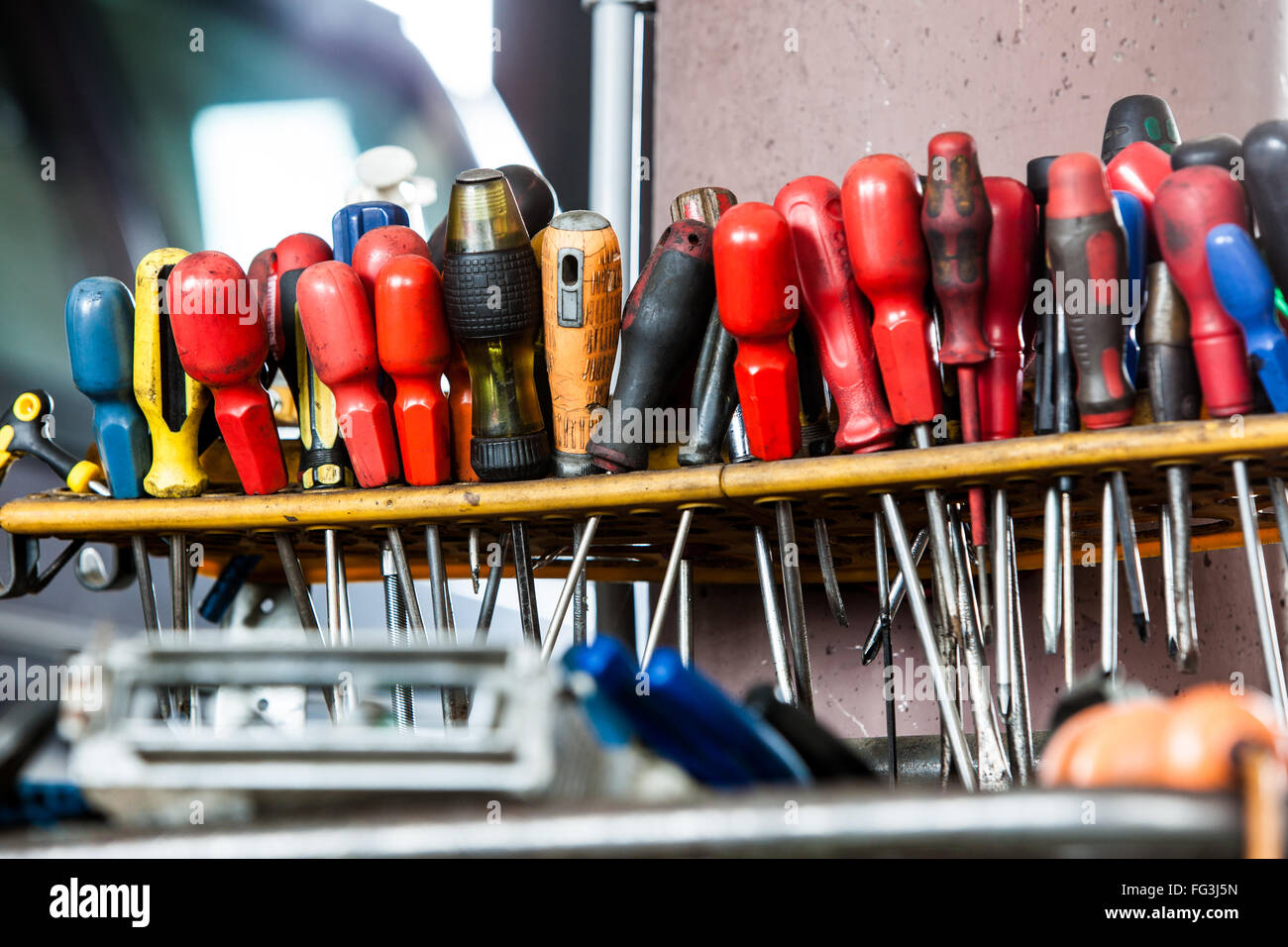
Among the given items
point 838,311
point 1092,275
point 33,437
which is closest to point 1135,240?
point 1092,275

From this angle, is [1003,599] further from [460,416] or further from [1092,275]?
[460,416]

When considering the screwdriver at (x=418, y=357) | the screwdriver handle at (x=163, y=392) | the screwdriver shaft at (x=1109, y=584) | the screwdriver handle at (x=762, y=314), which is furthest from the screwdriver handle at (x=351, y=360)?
the screwdriver shaft at (x=1109, y=584)

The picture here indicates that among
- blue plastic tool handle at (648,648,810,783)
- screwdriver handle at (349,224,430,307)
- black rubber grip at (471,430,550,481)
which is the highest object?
screwdriver handle at (349,224,430,307)

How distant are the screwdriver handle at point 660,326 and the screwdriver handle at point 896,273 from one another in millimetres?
106

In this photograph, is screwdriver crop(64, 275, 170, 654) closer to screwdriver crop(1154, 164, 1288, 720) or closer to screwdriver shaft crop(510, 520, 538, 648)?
screwdriver shaft crop(510, 520, 538, 648)

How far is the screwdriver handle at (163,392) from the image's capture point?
870 mm

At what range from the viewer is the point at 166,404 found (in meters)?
0.88

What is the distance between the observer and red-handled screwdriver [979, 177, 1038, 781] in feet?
2.28

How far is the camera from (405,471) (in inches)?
33.4

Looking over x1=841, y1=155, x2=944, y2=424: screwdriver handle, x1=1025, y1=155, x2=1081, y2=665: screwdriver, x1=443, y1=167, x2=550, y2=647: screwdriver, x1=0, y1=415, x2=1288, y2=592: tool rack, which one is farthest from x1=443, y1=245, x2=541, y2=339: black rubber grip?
x1=1025, y1=155, x2=1081, y2=665: screwdriver

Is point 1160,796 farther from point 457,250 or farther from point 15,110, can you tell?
point 15,110

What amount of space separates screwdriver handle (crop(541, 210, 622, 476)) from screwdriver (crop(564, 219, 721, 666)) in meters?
0.01

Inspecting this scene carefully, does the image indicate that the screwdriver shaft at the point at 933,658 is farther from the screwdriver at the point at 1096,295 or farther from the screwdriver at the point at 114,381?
the screwdriver at the point at 114,381
